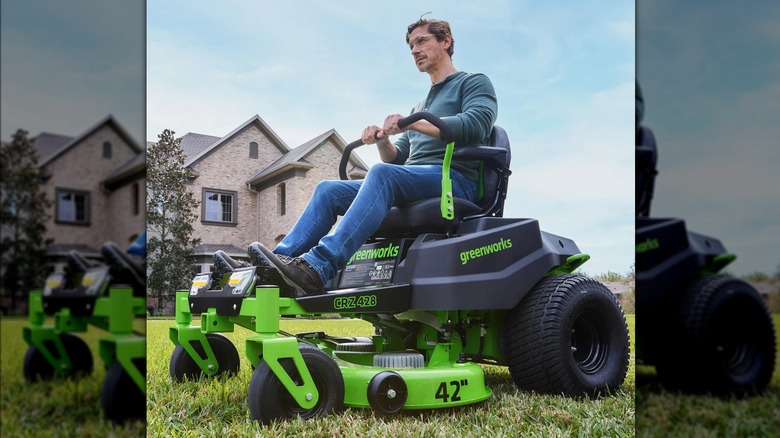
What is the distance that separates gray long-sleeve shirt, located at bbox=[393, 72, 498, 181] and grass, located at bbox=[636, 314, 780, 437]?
1930 millimetres

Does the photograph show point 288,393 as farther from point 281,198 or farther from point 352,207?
point 281,198

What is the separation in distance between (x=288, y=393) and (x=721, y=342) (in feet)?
4.96

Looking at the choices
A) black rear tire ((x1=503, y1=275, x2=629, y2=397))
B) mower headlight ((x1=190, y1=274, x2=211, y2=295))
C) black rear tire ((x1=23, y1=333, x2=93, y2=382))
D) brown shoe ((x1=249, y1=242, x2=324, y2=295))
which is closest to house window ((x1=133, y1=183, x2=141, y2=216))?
black rear tire ((x1=23, y1=333, x2=93, y2=382))

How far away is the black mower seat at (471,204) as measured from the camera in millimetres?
2443

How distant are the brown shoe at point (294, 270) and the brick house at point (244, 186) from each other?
519 millimetres

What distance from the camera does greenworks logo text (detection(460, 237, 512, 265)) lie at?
2357 millimetres

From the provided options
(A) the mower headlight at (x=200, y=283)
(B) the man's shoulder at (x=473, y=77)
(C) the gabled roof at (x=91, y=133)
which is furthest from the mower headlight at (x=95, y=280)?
(B) the man's shoulder at (x=473, y=77)

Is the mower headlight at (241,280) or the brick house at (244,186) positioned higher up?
the brick house at (244,186)

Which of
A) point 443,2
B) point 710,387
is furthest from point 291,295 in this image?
point 710,387

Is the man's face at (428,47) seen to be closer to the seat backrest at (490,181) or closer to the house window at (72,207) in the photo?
the seat backrest at (490,181)

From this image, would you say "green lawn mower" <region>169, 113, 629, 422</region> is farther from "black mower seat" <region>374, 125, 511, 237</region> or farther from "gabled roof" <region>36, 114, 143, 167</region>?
"gabled roof" <region>36, 114, 143, 167</region>

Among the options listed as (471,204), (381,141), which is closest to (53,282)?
(471,204)

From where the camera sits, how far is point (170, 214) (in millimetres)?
2521

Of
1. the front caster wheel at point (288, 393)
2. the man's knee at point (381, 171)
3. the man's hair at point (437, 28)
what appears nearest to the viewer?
the front caster wheel at point (288, 393)
